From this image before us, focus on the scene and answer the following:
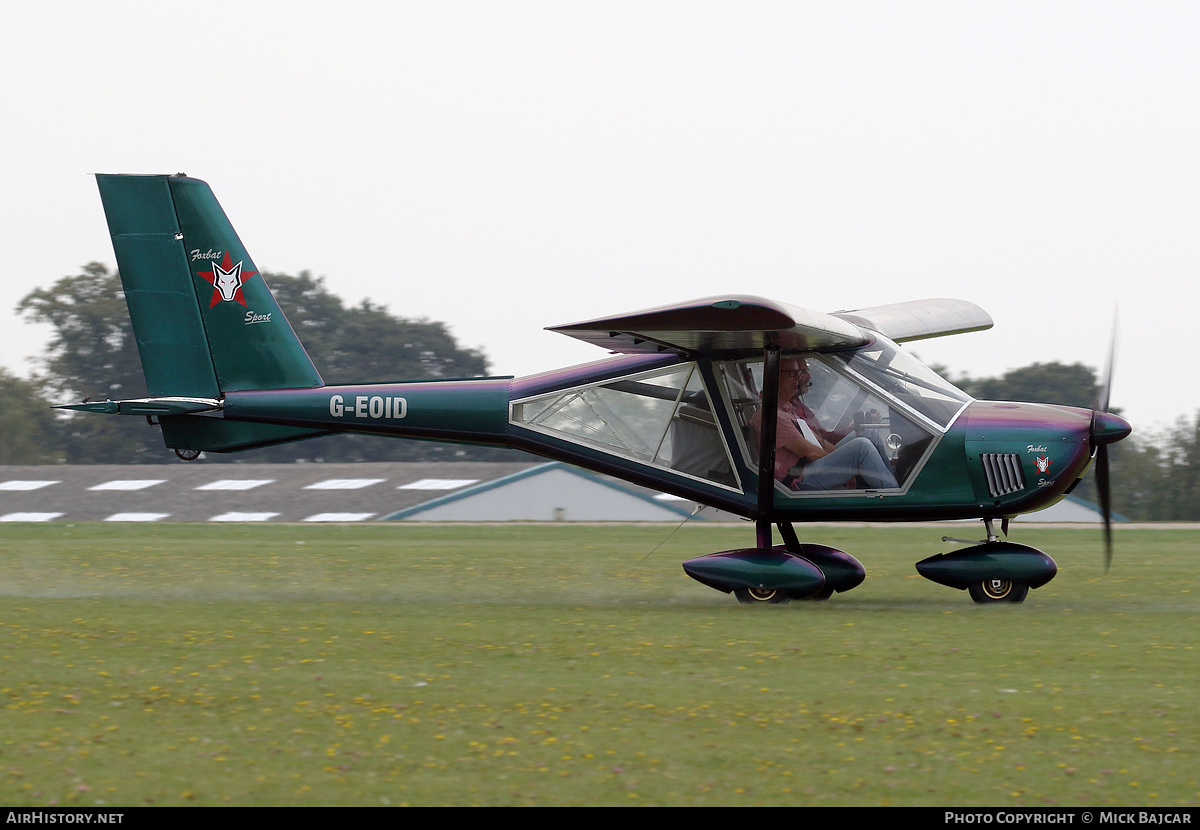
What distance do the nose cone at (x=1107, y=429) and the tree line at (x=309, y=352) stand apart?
5835 cm

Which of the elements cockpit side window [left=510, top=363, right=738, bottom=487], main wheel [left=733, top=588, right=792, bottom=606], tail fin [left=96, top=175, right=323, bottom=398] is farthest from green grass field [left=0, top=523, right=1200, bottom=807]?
tail fin [left=96, top=175, right=323, bottom=398]

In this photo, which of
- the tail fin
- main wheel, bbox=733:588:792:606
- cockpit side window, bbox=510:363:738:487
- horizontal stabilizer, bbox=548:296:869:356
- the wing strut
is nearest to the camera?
horizontal stabilizer, bbox=548:296:869:356

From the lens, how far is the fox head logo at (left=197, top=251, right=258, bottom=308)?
50.2 feet

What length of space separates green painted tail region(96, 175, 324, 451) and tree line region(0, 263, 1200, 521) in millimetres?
56583

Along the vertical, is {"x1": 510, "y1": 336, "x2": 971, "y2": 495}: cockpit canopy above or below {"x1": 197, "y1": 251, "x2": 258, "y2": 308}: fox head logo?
below

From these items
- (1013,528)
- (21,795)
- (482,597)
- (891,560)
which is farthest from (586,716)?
(1013,528)

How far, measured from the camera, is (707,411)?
1375 cm

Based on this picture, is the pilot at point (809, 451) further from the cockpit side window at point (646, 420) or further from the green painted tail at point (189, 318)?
the green painted tail at point (189, 318)

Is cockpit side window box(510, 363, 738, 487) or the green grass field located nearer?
the green grass field

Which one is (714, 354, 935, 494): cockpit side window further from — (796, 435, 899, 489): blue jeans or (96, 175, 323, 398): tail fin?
(96, 175, 323, 398): tail fin

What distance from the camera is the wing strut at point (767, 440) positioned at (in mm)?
12914

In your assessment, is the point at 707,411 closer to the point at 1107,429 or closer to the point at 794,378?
the point at 794,378

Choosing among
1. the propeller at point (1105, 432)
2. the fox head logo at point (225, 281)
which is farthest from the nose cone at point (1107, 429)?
the fox head logo at point (225, 281)

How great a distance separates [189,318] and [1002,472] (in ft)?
31.9
